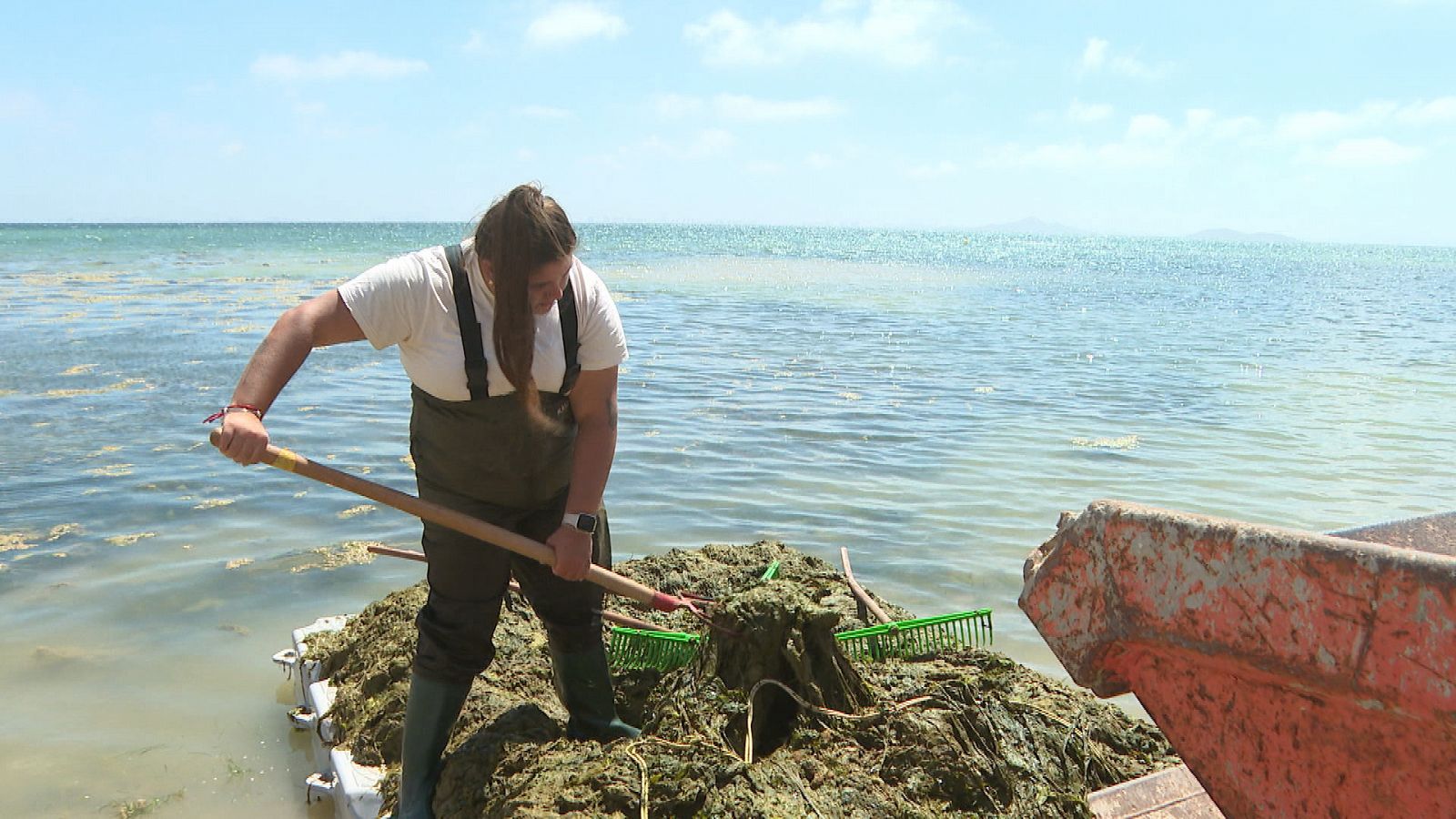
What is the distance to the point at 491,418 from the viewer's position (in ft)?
9.89

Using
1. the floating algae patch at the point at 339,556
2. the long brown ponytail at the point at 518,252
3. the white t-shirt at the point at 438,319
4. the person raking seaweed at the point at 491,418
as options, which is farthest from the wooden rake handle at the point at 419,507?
the floating algae patch at the point at 339,556

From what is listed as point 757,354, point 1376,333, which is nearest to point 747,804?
point 757,354

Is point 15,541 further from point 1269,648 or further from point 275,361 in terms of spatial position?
point 1269,648

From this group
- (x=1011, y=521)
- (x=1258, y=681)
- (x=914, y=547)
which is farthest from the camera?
(x=1011, y=521)

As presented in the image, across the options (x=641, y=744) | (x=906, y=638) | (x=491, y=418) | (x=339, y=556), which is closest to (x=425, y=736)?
(x=641, y=744)

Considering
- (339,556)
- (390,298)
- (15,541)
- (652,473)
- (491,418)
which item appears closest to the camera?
(390,298)

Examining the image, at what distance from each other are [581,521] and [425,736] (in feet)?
2.61

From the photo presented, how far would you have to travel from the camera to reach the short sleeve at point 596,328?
10.1 ft

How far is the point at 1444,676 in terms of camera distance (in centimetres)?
143

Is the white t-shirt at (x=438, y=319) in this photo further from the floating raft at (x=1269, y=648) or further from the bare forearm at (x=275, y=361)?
A: the floating raft at (x=1269, y=648)

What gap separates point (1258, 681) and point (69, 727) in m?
4.50

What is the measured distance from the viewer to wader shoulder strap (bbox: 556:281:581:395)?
3023mm

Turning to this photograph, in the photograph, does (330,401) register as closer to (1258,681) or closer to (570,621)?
(570,621)

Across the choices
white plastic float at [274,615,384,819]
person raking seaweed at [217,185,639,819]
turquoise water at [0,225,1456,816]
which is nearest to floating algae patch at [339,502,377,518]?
turquoise water at [0,225,1456,816]
